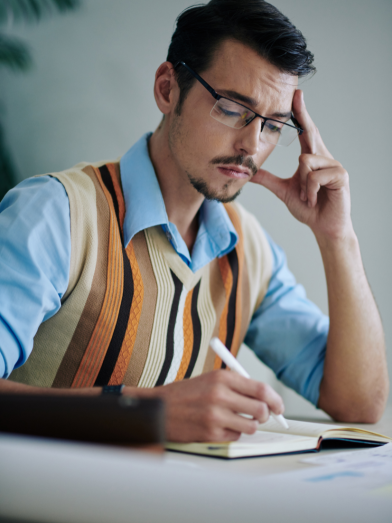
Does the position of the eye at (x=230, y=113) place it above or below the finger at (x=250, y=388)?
above

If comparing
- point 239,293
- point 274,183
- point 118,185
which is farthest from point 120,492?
point 274,183

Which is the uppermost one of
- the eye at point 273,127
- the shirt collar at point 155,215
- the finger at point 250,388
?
the eye at point 273,127

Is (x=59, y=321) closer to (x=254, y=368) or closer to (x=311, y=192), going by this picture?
(x=311, y=192)

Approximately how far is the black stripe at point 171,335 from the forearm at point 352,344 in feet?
1.40

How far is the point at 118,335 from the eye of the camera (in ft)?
3.03

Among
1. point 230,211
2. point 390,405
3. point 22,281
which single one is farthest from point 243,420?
point 390,405

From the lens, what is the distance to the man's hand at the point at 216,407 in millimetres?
548

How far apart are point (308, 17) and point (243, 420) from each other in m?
1.50

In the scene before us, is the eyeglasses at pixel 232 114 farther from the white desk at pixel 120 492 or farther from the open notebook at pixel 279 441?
the white desk at pixel 120 492

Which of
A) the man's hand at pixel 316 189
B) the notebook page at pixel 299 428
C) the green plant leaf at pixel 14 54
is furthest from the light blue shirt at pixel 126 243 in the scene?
the green plant leaf at pixel 14 54

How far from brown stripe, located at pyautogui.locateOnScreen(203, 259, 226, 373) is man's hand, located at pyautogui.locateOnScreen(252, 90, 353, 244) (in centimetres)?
29

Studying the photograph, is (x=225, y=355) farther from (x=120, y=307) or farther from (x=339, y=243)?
(x=339, y=243)

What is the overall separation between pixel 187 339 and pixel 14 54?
3.63 feet

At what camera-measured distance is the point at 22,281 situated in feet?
2.43
